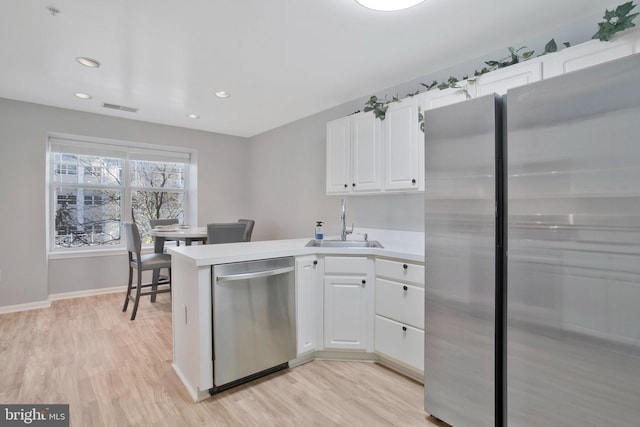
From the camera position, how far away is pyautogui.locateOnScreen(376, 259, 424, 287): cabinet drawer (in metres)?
2.17

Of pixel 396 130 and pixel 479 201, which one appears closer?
pixel 479 201

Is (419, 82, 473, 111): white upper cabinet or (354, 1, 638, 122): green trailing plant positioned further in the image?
(419, 82, 473, 111): white upper cabinet

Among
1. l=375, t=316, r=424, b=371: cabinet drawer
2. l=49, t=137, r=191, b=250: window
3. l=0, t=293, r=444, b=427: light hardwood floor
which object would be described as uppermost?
l=49, t=137, r=191, b=250: window

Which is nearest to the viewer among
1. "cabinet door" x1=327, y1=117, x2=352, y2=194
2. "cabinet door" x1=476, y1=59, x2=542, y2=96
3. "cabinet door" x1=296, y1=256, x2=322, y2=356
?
"cabinet door" x1=476, y1=59, x2=542, y2=96

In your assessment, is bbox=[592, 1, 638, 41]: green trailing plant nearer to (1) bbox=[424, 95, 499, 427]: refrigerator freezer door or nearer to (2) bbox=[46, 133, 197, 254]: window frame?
(1) bbox=[424, 95, 499, 427]: refrigerator freezer door

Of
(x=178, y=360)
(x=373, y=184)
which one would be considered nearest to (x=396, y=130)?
(x=373, y=184)

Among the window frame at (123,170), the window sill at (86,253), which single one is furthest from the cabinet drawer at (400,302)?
the window sill at (86,253)

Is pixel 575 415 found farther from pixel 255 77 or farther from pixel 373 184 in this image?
pixel 255 77

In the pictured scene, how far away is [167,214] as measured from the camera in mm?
5043

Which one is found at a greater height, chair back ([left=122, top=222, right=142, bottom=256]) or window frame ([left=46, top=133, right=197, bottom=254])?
window frame ([left=46, top=133, right=197, bottom=254])

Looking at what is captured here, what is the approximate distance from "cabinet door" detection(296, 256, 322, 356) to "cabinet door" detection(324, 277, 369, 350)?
0.08m

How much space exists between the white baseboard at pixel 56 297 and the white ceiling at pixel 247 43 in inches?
95.2

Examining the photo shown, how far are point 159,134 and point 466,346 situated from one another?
4776 mm

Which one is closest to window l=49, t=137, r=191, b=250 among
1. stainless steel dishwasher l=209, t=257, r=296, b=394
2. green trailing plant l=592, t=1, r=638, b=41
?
stainless steel dishwasher l=209, t=257, r=296, b=394
